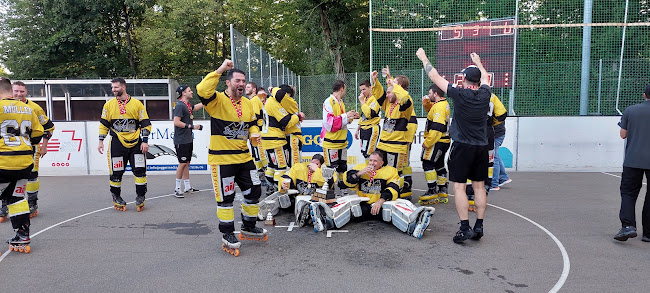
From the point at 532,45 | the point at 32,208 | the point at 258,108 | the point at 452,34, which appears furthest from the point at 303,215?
the point at 532,45

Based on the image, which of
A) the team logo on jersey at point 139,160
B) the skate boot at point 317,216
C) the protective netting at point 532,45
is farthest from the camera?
the protective netting at point 532,45

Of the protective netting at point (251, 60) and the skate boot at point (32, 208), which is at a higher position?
the protective netting at point (251, 60)

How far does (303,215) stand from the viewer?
6.09 m

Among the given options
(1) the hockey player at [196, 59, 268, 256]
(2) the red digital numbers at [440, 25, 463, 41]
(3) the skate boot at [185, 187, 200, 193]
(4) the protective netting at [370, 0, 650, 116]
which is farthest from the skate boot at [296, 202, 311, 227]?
(2) the red digital numbers at [440, 25, 463, 41]

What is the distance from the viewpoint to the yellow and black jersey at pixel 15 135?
17.0ft

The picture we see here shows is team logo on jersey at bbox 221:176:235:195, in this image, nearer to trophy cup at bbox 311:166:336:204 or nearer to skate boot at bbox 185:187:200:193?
trophy cup at bbox 311:166:336:204

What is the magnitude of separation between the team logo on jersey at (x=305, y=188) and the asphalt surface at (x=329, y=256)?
1.40 ft

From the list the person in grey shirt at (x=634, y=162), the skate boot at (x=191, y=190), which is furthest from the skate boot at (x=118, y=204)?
the person in grey shirt at (x=634, y=162)

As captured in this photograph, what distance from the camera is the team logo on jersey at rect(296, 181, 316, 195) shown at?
266 inches

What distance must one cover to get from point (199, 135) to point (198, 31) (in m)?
20.4

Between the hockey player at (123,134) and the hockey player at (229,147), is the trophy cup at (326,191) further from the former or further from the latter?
the hockey player at (123,134)

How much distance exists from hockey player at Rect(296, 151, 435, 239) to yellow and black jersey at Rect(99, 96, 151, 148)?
3.01 meters

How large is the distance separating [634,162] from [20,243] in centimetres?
724

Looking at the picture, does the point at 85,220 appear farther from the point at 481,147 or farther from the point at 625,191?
the point at 625,191
